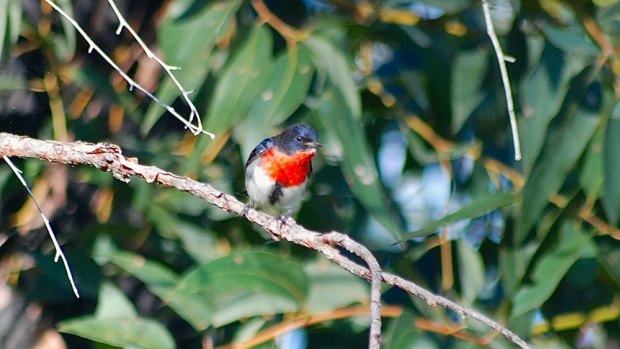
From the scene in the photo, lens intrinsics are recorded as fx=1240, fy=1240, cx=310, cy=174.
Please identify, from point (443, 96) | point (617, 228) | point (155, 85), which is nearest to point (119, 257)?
point (155, 85)

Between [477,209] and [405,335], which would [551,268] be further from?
[405,335]

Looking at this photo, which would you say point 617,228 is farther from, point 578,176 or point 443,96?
point 443,96

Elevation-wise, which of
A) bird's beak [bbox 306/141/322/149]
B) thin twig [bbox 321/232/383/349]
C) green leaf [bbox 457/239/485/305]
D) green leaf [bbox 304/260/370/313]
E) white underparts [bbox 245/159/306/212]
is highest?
thin twig [bbox 321/232/383/349]

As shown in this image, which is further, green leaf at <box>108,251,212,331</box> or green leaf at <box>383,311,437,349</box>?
green leaf at <box>108,251,212,331</box>

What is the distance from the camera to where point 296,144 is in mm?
4145

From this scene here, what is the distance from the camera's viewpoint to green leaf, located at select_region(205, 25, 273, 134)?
3.78 metres

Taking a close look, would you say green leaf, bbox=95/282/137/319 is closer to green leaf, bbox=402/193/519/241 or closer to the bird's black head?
the bird's black head


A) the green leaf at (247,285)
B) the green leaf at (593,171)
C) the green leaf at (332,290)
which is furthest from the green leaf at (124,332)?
the green leaf at (593,171)

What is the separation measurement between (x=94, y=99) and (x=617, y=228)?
183cm

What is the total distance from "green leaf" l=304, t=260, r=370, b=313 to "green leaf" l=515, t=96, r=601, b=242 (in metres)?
0.57

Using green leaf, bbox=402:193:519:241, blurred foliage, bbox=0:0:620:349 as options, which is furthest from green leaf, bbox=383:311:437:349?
green leaf, bbox=402:193:519:241

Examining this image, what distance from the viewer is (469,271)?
4141mm

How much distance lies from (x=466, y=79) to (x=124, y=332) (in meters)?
1.45

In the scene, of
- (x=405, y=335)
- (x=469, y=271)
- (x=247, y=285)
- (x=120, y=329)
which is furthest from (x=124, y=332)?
(x=469, y=271)
